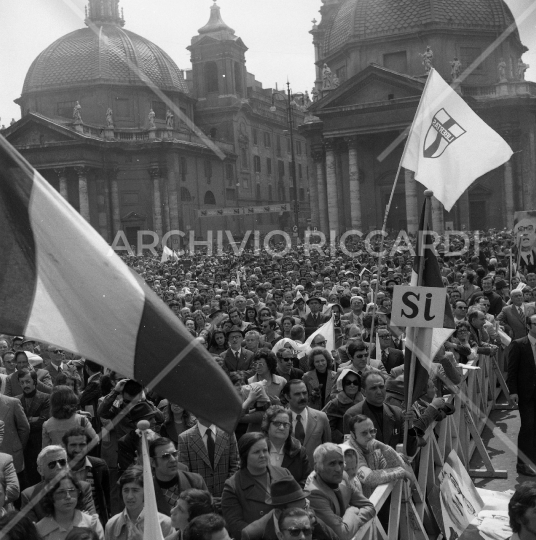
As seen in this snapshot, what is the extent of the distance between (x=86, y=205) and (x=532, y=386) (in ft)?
181

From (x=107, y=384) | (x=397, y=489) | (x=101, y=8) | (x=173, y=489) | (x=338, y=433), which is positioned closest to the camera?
(x=173, y=489)

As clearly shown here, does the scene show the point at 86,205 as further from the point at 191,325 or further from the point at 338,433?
the point at 338,433

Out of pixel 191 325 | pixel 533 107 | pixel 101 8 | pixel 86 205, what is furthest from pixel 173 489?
pixel 101 8

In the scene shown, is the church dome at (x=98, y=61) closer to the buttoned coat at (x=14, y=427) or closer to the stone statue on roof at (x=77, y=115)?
the stone statue on roof at (x=77, y=115)

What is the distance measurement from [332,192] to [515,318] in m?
40.8

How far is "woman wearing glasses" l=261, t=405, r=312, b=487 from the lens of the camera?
6.90 m

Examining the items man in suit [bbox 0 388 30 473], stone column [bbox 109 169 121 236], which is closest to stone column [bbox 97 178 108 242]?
stone column [bbox 109 169 121 236]

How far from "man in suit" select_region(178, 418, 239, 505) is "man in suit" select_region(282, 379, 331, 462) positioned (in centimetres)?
75

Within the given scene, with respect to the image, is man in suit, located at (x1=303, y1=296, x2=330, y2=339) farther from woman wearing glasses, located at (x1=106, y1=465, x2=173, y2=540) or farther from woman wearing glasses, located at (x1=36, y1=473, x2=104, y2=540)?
woman wearing glasses, located at (x1=36, y1=473, x2=104, y2=540)

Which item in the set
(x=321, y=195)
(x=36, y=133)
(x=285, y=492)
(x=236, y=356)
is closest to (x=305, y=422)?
(x=285, y=492)

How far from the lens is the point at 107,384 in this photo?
9.48 meters

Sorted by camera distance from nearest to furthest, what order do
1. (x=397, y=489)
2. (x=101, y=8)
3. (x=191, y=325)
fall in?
1. (x=397, y=489)
2. (x=191, y=325)
3. (x=101, y=8)

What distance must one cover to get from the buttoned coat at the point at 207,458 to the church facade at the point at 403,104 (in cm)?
4309

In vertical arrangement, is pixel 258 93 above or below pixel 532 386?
above
